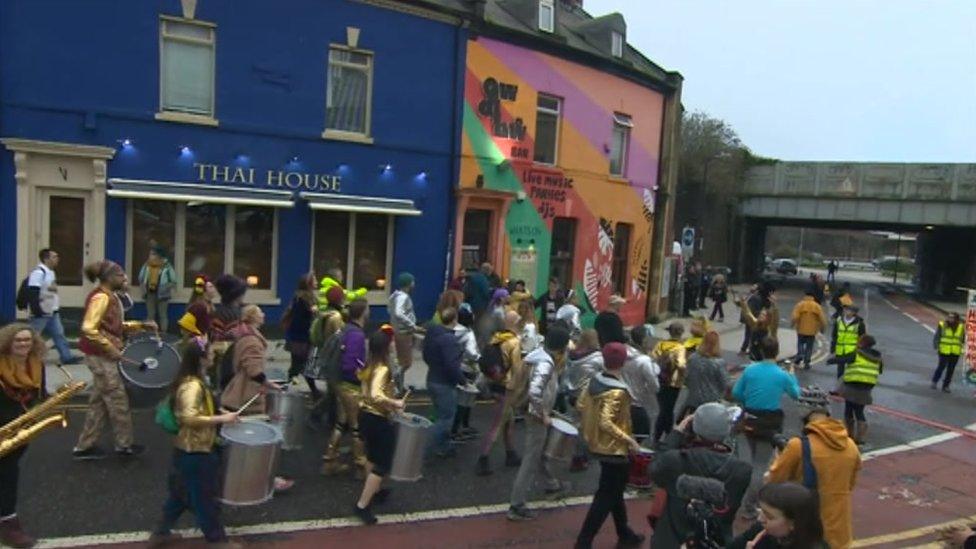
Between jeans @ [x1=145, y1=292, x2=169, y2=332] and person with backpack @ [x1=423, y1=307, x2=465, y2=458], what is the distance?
6953 millimetres

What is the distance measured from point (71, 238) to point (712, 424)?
1145 cm

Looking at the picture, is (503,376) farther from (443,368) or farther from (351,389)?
(351,389)

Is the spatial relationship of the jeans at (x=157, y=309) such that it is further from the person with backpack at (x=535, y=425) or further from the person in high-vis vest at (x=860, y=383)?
the person in high-vis vest at (x=860, y=383)

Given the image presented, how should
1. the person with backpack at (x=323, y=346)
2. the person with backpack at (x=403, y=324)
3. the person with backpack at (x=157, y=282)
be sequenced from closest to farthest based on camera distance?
1. the person with backpack at (x=323, y=346)
2. the person with backpack at (x=403, y=324)
3. the person with backpack at (x=157, y=282)

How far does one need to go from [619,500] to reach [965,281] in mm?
50110

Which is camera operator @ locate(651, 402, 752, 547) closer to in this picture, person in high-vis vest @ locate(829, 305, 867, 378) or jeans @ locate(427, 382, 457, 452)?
jeans @ locate(427, 382, 457, 452)

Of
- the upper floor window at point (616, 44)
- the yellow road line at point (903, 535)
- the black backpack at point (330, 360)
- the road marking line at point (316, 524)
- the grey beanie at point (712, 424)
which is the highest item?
the upper floor window at point (616, 44)

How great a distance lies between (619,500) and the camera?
586cm

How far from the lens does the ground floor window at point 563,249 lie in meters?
18.5

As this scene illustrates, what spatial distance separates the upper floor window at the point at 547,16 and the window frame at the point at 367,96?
16.2 feet

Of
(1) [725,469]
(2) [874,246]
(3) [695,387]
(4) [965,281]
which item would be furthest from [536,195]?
(2) [874,246]

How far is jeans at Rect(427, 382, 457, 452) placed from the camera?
24.7 feet

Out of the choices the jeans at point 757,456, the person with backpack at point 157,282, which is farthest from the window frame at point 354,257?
the jeans at point 757,456

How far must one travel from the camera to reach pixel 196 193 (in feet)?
42.3
